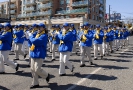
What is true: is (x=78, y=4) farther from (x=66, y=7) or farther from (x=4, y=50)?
(x=4, y=50)

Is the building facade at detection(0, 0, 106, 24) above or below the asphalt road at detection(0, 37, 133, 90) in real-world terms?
above

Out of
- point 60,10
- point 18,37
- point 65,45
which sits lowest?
point 65,45

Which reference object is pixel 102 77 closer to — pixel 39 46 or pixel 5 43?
pixel 39 46

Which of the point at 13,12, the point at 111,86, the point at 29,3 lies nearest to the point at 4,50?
the point at 111,86

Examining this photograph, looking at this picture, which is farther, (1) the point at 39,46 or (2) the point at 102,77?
(2) the point at 102,77

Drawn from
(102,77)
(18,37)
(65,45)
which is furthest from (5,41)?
(102,77)

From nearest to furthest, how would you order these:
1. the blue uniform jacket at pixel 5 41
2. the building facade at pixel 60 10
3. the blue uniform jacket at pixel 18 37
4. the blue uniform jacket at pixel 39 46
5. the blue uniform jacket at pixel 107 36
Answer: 1. the blue uniform jacket at pixel 39 46
2. the blue uniform jacket at pixel 5 41
3. the blue uniform jacket at pixel 18 37
4. the blue uniform jacket at pixel 107 36
5. the building facade at pixel 60 10

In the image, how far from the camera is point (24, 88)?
20.5ft

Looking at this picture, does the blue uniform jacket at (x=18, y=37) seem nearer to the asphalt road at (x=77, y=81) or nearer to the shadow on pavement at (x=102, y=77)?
the asphalt road at (x=77, y=81)

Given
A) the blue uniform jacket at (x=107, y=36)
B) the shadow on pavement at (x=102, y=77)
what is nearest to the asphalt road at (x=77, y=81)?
the shadow on pavement at (x=102, y=77)

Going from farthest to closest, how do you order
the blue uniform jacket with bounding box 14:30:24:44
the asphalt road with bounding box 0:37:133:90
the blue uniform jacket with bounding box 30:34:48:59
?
the blue uniform jacket with bounding box 14:30:24:44, the asphalt road with bounding box 0:37:133:90, the blue uniform jacket with bounding box 30:34:48:59

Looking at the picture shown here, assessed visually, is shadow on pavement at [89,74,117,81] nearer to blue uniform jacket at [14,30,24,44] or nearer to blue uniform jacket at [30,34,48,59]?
blue uniform jacket at [30,34,48,59]

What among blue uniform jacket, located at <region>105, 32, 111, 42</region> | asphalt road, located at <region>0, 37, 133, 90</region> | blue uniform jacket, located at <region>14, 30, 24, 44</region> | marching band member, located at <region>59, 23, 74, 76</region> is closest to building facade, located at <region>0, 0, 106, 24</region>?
blue uniform jacket, located at <region>105, 32, 111, 42</region>

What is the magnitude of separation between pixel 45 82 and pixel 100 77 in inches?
85.7
